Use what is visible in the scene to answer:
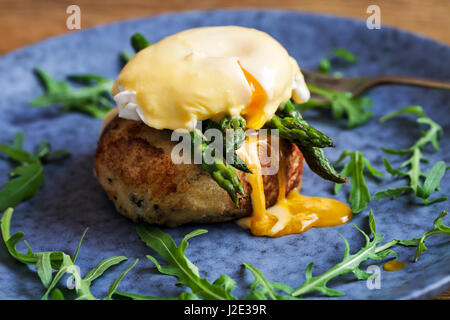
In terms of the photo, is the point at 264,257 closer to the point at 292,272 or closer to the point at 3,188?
the point at 292,272

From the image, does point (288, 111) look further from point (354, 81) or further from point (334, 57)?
point (334, 57)

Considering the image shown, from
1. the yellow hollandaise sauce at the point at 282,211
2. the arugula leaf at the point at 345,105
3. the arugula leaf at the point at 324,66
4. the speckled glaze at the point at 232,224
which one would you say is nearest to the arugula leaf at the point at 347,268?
the speckled glaze at the point at 232,224

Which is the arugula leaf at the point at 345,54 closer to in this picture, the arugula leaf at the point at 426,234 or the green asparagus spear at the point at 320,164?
the green asparagus spear at the point at 320,164

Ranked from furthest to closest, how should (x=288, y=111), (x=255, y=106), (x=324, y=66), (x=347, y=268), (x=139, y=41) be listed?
(x=324, y=66) < (x=139, y=41) < (x=288, y=111) < (x=255, y=106) < (x=347, y=268)

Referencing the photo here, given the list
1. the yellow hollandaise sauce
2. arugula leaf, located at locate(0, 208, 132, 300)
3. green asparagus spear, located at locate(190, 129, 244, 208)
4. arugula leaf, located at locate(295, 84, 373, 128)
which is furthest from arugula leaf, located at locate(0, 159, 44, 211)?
arugula leaf, located at locate(295, 84, 373, 128)

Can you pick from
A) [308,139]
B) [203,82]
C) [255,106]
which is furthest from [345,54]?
[203,82]

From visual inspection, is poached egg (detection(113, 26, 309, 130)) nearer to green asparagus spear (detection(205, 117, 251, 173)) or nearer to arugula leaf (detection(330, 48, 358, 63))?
green asparagus spear (detection(205, 117, 251, 173))
